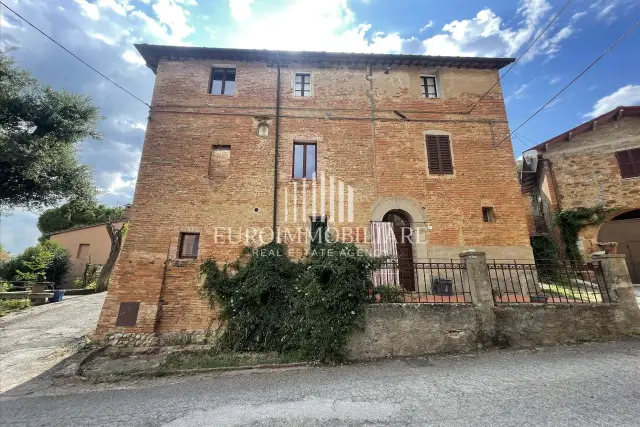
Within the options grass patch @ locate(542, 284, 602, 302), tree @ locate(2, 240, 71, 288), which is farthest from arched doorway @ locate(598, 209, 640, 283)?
tree @ locate(2, 240, 71, 288)

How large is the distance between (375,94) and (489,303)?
8.00m

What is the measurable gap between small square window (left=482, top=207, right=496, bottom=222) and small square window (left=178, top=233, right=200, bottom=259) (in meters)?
9.76

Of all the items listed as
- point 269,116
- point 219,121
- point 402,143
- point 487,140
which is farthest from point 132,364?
point 487,140

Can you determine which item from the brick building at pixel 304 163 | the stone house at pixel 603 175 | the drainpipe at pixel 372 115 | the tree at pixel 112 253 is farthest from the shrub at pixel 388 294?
the tree at pixel 112 253

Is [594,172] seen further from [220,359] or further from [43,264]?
[43,264]

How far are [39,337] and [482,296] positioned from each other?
513 inches

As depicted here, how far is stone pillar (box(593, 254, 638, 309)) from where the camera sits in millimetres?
5969

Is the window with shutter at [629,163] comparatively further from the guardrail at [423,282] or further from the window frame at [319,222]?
the window frame at [319,222]

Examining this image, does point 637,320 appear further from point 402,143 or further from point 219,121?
point 219,121

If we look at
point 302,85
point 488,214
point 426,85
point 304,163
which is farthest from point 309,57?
point 488,214

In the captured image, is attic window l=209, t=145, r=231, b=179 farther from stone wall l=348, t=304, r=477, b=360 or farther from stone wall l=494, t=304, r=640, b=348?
stone wall l=494, t=304, r=640, b=348

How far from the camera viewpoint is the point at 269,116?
946 cm

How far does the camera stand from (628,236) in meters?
11.5

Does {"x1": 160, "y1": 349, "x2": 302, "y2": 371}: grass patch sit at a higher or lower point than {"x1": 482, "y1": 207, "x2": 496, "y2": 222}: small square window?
lower
